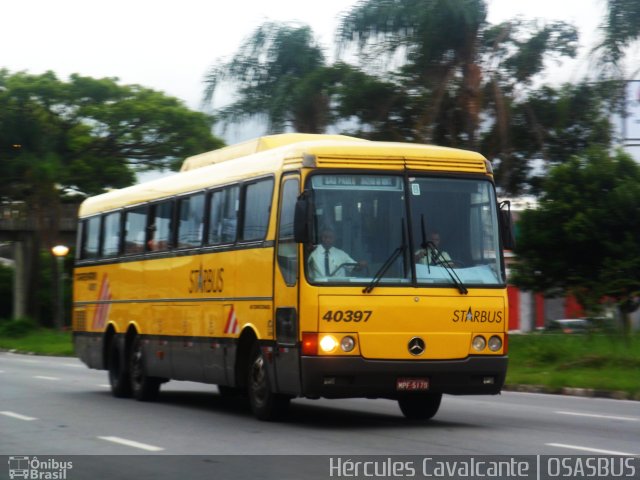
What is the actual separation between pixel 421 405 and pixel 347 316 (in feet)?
7.08

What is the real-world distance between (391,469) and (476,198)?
4.88 metres

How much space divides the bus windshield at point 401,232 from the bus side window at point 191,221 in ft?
11.6

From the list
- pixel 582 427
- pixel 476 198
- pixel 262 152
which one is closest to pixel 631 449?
pixel 582 427

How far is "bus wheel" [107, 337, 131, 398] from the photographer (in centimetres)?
1959

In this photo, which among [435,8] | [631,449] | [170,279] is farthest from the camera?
[435,8]

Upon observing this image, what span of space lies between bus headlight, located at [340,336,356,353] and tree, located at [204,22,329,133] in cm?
1860

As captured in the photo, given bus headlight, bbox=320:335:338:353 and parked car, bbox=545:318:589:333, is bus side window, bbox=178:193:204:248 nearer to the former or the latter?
bus headlight, bbox=320:335:338:353

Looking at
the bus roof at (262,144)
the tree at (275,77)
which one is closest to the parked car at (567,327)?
the tree at (275,77)

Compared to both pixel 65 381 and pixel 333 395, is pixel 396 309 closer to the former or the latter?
pixel 333 395

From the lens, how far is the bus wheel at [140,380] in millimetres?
18766

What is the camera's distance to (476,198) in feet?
46.4

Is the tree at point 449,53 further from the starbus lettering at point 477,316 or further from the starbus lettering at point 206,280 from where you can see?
the starbus lettering at point 477,316

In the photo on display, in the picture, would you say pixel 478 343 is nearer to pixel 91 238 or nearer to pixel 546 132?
pixel 91 238

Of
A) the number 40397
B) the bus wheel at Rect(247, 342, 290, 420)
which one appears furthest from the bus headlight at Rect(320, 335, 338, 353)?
the bus wheel at Rect(247, 342, 290, 420)
